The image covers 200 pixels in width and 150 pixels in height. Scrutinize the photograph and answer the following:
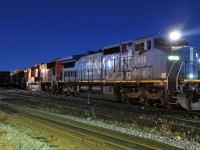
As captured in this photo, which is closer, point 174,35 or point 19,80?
point 174,35

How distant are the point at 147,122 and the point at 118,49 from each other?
9.43 metres

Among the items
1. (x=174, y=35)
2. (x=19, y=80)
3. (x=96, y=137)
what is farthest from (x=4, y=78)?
(x=96, y=137)

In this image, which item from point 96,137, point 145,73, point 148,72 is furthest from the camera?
point 145,73

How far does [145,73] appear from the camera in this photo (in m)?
17.0

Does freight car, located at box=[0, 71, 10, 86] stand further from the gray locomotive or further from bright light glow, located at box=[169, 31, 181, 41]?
bright light glow, located at box=[169, 31, 181, 41]

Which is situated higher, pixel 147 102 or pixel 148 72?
pixel 148 72

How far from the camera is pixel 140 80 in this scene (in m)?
17.1

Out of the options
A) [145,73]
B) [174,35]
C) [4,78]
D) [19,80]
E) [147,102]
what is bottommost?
[147,102]

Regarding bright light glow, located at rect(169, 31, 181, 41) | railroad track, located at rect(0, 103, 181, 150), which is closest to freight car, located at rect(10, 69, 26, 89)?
bright light glow, located at rect(169, 31, 181, 41)

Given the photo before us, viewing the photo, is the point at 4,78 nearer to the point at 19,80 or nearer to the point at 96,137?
the point at 19,80

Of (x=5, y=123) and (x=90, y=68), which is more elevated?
(x=90, y=68)

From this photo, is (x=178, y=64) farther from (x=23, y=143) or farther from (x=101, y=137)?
(x=23, y=143)

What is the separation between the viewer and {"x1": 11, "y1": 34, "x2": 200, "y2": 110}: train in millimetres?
14703

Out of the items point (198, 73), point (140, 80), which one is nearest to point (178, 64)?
point (198, 73)
